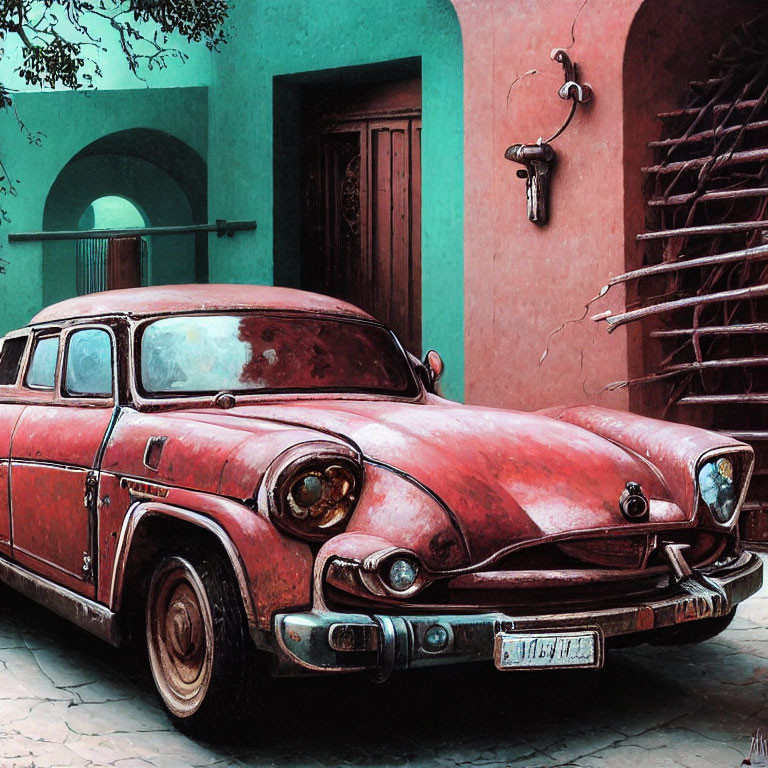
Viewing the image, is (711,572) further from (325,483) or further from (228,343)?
(228,343)

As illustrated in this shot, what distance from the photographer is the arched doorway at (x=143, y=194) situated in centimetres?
1333

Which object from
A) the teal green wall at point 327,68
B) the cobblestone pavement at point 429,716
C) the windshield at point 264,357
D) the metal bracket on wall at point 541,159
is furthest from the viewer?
the teal green wall at point 327,68

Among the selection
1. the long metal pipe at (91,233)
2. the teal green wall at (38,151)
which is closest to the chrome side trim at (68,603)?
the long metal pipe at (91,233)

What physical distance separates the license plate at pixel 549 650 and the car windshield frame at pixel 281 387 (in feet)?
5.08

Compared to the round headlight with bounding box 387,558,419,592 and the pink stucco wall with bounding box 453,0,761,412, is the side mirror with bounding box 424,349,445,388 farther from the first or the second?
the pink stucco wall with bounding box 453,0,761,412

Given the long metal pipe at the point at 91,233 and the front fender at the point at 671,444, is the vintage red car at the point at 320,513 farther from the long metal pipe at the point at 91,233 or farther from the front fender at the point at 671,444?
the long metal pipe at the point at 91,233

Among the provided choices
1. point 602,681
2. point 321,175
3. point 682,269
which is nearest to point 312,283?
point 321,175

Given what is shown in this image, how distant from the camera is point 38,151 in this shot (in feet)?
41.4

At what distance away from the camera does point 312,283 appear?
1101 centimetres

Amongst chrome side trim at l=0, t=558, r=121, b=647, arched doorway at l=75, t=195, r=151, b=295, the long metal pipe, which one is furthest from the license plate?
the long metal pipe

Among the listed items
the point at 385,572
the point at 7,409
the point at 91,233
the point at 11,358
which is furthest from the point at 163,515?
the point at 91,233

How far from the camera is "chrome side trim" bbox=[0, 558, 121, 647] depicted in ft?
12.8

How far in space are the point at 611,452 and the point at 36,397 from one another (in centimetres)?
254

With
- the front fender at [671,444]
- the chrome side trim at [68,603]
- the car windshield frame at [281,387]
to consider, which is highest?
the car windshield frame at [281,387]
